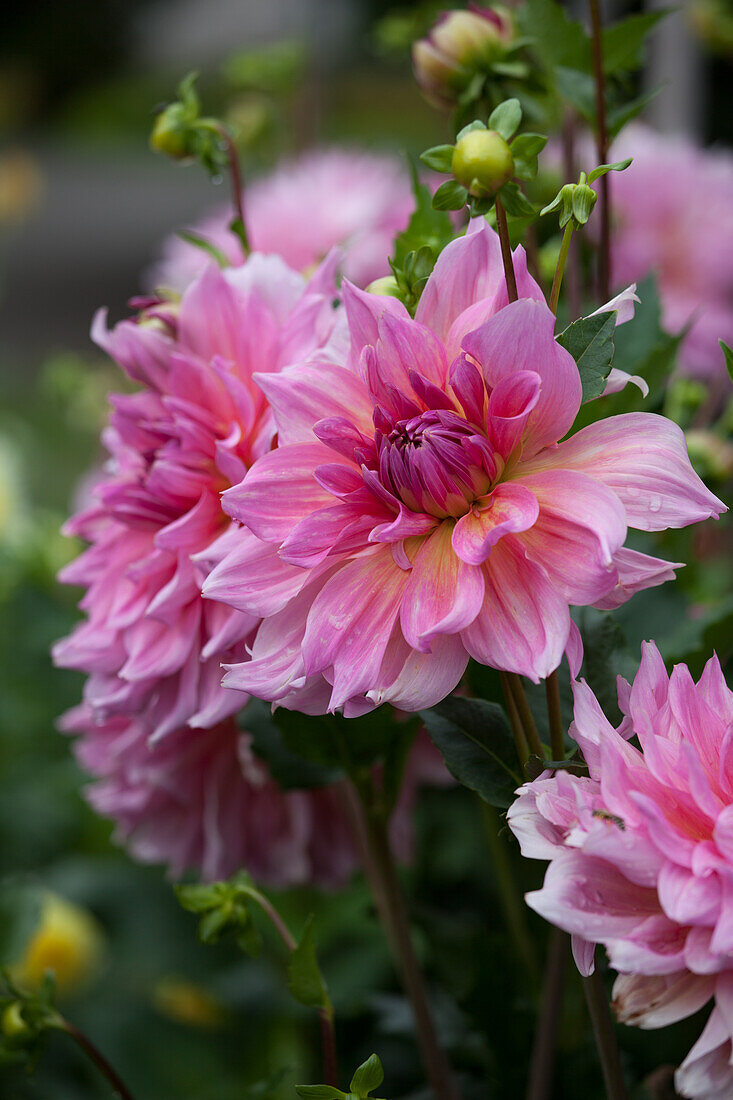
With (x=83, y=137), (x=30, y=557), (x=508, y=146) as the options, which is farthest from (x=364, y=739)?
(x=83, y=137)

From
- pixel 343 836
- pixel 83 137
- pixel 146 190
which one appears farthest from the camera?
pixel 146 190

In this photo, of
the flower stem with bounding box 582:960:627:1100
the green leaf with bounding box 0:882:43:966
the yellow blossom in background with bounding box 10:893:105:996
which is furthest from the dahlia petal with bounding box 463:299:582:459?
the yellow blossom in background with bounding box 10:893:105:996

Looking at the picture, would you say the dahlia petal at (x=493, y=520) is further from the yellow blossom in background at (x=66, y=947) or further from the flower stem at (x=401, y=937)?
the yellow blossom in background at (x=66, y=947)

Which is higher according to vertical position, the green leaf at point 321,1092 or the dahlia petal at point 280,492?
the dahlia petal at point 280,492

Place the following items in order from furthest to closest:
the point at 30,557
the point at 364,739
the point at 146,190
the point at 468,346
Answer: the point at 146,190, the point at 30,557, the point at 364,739, the point at 468,346

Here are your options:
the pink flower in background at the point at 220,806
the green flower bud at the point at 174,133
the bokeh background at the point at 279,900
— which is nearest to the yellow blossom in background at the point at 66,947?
the bokeh background at the point at 279,900

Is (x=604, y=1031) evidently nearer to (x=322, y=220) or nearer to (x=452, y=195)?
(x=452, y=195)

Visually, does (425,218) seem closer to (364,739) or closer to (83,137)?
(364,739)
